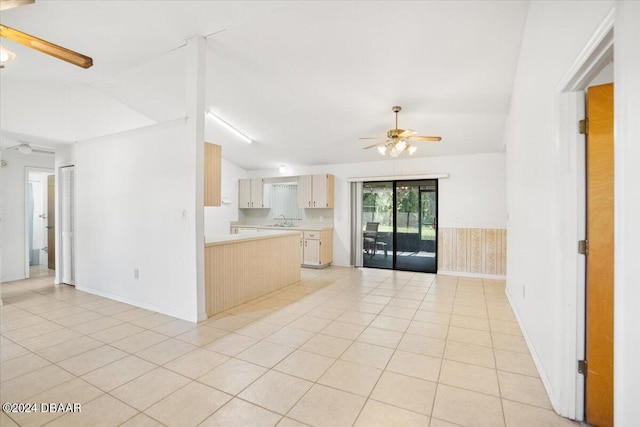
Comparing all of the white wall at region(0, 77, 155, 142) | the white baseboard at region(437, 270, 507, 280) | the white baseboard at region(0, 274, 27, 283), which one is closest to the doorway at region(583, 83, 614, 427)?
the white baseboard at region(437, 270, 507, 280)

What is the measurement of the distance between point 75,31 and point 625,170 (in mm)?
4317

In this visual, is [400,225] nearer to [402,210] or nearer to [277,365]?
[402,210]

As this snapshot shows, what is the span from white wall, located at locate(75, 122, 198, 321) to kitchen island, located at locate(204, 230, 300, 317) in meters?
0.30

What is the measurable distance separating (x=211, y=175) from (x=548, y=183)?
11.2ft

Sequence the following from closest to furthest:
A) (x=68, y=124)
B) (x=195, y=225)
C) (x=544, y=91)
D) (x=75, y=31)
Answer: (x=544, y=91)
(x=75, y=31)
(x=195, y=225)
(x=68, y=124)

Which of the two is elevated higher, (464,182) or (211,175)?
(464,182)

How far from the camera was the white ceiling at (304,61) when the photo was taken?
2668mm

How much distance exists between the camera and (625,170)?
1032 mm

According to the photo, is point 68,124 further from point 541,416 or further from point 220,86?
point 541,416

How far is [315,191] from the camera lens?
22.2 ft

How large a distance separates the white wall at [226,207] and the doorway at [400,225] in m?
3.35

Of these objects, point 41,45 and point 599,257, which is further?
point 41,45

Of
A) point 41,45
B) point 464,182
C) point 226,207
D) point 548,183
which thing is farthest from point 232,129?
point 548,183

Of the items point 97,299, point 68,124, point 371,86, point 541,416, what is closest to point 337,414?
point 541,416
